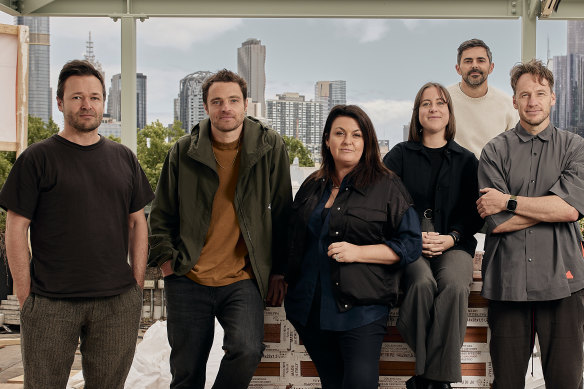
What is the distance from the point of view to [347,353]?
8.15 feet

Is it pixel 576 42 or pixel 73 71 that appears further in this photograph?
pixel 576 42

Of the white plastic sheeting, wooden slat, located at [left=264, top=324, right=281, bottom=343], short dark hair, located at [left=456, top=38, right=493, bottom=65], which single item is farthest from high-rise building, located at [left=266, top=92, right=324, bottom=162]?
wooden slat, located at [left=264, top=324, right=281, bottom=343]

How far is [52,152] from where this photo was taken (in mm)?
2484

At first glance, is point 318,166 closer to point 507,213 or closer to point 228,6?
point 507,213

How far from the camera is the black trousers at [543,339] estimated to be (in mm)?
2611

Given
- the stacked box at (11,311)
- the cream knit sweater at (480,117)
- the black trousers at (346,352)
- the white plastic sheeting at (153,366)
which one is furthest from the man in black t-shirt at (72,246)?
the stacked box at (11,311)

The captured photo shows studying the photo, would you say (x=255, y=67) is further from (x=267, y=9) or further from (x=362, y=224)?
(x=362, y=224)

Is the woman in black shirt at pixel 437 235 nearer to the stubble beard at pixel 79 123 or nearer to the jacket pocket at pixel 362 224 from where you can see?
the jacket pocket at pixel 362 224

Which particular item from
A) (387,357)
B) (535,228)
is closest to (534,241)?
(535,228)

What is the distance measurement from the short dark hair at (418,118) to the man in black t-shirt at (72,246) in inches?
57.0

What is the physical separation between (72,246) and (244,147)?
2.91ft

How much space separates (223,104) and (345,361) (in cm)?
130

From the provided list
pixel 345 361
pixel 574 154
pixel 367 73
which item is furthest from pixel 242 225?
pixel 367 73

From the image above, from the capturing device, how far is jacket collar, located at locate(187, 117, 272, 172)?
2.76 m
